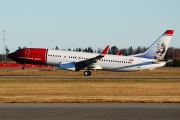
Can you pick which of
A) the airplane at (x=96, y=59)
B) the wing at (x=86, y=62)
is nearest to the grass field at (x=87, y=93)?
the wing at (x=86, y=62)

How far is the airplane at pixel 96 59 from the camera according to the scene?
55375 millimetres

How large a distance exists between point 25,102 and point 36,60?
34.5 meters

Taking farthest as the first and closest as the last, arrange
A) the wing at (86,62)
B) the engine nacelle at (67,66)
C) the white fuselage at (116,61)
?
1. the white fuselage at (116,61)
2. the wing at (86,62)
3. the engine nacelle at (67,66)

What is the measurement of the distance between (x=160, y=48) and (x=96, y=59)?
8335mm

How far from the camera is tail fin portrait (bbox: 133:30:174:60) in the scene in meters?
56.4

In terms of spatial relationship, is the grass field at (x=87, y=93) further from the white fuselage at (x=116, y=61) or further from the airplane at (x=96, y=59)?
the white fuselage at (x=116, y=61)

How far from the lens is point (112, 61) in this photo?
187 feet
